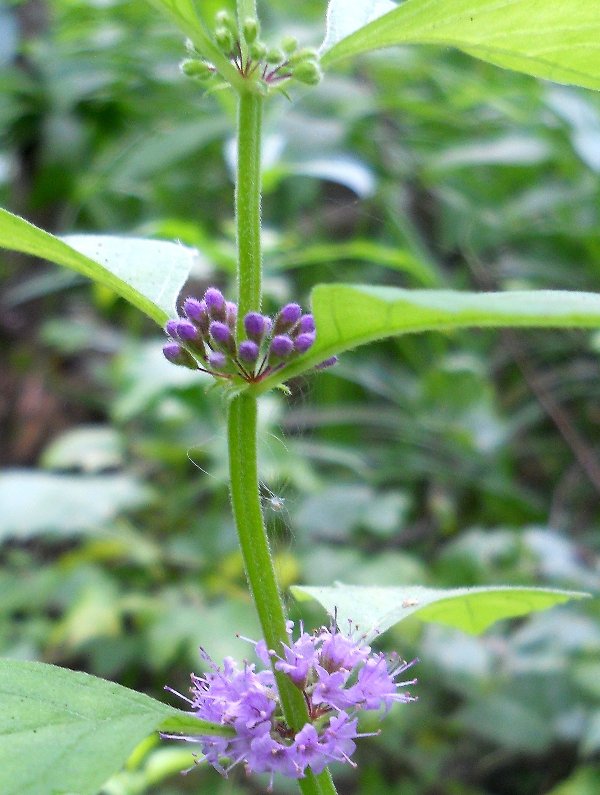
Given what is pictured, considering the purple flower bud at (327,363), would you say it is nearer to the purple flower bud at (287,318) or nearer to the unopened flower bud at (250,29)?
the purple flower bud at (287,318)

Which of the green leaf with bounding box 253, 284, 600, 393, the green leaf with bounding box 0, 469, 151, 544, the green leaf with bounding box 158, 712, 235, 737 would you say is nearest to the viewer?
the green leaf with bounding box 253, 284, 600, 393

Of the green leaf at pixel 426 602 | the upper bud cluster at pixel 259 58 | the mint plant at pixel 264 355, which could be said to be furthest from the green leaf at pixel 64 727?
the upper bud cluster at pixel 259 58

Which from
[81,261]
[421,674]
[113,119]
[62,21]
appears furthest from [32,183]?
[81,261]

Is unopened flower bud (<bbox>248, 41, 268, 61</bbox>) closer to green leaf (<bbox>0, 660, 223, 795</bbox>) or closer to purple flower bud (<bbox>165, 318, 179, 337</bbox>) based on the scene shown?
purple flower bud (<bbox>165, 318, 179, 337</bbox>)

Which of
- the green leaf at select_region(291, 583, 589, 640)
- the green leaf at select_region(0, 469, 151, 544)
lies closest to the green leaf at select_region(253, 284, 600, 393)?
the green leaf at select_region(291, 583, 589, 640)

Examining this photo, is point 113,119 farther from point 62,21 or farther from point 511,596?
point 511,596

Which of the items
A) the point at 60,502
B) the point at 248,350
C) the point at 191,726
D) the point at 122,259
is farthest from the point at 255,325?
the point at 60,502
